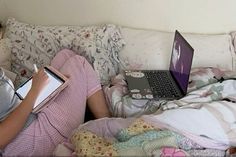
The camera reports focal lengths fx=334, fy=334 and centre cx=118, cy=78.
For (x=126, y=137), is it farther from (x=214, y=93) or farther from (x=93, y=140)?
(x=214, y=93)

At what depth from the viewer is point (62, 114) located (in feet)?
4.51

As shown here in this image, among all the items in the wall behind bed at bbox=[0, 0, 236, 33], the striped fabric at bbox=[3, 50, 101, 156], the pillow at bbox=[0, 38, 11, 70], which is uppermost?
the wall behind bed at bbox=[0, 0, 236, 33]

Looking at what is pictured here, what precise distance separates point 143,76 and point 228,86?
1.30 feet

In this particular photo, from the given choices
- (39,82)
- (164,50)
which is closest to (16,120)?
(39,82)

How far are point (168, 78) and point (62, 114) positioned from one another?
0.52 metres

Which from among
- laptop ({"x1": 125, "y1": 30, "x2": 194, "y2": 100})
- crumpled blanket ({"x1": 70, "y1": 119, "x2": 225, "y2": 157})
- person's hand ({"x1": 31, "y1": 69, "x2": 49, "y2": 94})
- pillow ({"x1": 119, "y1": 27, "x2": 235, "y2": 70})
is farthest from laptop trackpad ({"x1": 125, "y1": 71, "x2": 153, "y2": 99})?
person's hand ({"x1": 31, "y1": 69, "x2": 49, "y2": 94})

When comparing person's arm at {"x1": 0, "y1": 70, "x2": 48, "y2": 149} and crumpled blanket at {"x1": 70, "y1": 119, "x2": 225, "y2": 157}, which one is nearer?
crumpled blanket at {"x1": 70, "y1": 119, "x2": 225, "y2": 157}

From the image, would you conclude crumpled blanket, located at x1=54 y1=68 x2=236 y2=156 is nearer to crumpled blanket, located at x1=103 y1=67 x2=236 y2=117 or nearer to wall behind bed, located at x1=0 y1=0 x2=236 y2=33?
crumpled blanket, located at x1=103 y1=67 x2=236 y2=117

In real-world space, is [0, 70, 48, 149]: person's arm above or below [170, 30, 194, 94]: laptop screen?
below

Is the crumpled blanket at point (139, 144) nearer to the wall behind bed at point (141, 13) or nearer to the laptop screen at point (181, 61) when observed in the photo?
the laptop screen at point (181, 61)

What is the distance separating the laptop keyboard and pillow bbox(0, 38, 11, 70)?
73cm

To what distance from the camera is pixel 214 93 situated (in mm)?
1303

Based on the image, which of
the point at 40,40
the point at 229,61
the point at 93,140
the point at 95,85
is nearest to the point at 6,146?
the point at 93,140

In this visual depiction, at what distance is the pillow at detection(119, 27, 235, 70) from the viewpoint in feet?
5.35
